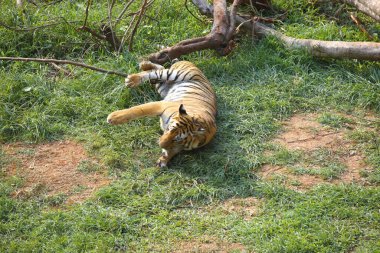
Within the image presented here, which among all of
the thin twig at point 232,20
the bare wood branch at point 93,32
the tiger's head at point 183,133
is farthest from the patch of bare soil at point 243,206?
the bare wood branch at point 93,32

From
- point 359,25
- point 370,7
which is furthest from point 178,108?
point 359,25

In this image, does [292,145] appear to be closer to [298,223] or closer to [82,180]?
[298,223]

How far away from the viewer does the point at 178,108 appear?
23.0 feet

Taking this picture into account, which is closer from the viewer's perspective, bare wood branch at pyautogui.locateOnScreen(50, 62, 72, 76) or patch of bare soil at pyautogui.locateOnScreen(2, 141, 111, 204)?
patch of bare soil at pyautogui.locateOnScreen(2, 141, 111, 204)

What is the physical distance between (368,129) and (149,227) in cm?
276

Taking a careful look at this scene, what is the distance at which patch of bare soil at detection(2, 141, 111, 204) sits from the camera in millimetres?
6320

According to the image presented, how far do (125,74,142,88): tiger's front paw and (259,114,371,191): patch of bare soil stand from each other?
5.64 ft

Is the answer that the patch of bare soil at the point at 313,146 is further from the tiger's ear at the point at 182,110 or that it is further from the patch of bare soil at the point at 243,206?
the tiger's ear at the point at 182,110

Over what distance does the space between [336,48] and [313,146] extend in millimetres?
1766

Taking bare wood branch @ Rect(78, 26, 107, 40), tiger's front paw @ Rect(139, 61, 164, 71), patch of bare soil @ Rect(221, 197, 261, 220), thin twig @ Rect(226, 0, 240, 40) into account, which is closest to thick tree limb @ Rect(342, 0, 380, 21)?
thin twig @ Rect(226, 0, 240, 40)

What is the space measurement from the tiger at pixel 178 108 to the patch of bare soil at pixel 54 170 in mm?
532

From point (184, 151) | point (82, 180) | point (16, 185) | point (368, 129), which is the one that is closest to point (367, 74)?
point (368, 129)

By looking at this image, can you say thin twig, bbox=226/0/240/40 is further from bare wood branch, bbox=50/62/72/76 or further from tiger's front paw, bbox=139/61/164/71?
bare wood branch, bbox=50/62/72/76

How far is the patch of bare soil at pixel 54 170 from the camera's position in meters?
6.32
